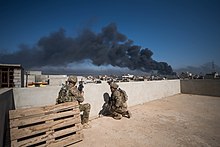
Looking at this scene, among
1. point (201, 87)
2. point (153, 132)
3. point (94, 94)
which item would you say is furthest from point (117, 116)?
point (201, 87)

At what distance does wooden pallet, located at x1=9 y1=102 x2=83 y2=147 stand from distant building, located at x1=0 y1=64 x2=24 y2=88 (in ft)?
21.0

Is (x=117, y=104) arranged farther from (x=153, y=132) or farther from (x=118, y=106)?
(x=153, y=132)

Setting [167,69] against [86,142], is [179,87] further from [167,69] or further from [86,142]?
[167,69]

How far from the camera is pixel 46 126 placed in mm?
2854

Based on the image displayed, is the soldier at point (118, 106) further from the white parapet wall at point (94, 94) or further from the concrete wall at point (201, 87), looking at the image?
the concrete wall at point (201, 87)

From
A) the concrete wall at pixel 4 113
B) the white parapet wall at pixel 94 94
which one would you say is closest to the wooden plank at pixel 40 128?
the concrete wall at pixel 4 113

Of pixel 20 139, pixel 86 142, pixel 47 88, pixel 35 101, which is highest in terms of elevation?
pixel 47 88

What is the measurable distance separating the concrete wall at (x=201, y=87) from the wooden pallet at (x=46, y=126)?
1093 cm

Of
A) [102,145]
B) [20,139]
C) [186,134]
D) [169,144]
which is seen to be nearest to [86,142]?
[102,145]

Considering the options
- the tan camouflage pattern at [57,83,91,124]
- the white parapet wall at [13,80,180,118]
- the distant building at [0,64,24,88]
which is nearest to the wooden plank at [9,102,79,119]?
the tan camouflage pattern at [57,83,91,124]

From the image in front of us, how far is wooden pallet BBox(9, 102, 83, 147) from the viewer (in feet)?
8.46

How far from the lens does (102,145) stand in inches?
117

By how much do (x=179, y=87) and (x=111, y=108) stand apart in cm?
881

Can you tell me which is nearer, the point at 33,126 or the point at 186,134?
the point at 33,126
